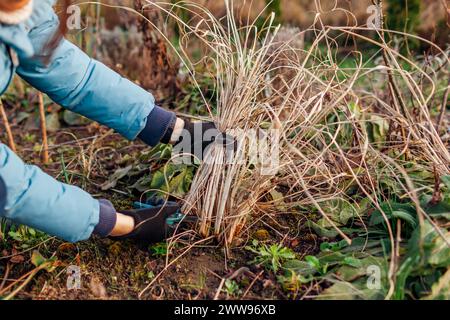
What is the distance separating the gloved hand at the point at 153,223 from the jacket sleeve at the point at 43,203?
5.6 inches

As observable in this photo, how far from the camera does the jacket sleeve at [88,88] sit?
5.57 ft

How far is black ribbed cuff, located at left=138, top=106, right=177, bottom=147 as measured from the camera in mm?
1908

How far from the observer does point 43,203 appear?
1582 mm

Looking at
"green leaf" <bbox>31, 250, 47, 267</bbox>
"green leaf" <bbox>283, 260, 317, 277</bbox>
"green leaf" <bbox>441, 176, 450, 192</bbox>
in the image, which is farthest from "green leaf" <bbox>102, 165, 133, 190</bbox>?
"green leaf" <bbox>441, 176, 450, 192</bbox>

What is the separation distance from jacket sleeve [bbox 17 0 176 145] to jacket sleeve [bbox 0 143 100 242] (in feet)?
0.90

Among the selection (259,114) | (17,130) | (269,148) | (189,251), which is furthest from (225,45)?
(17,130)

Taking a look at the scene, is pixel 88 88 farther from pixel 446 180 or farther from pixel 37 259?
pixel 446 180

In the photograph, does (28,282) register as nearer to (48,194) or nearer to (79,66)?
(48,194)

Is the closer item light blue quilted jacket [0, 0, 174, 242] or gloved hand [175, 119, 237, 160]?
light blue quilted jacket [0, 0, 174, 242]

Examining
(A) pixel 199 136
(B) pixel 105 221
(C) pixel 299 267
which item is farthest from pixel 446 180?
(B) pixel 105 221

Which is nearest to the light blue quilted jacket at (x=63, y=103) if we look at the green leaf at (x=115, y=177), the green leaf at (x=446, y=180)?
the green leaf at (x=115, y=177)

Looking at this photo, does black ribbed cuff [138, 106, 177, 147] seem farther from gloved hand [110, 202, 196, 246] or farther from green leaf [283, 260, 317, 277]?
green leaf [283, 260, 317, 277]

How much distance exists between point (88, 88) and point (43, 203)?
0.41m

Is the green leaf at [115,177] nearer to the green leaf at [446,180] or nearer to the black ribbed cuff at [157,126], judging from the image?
the black ribbed cuff at [157,126]
